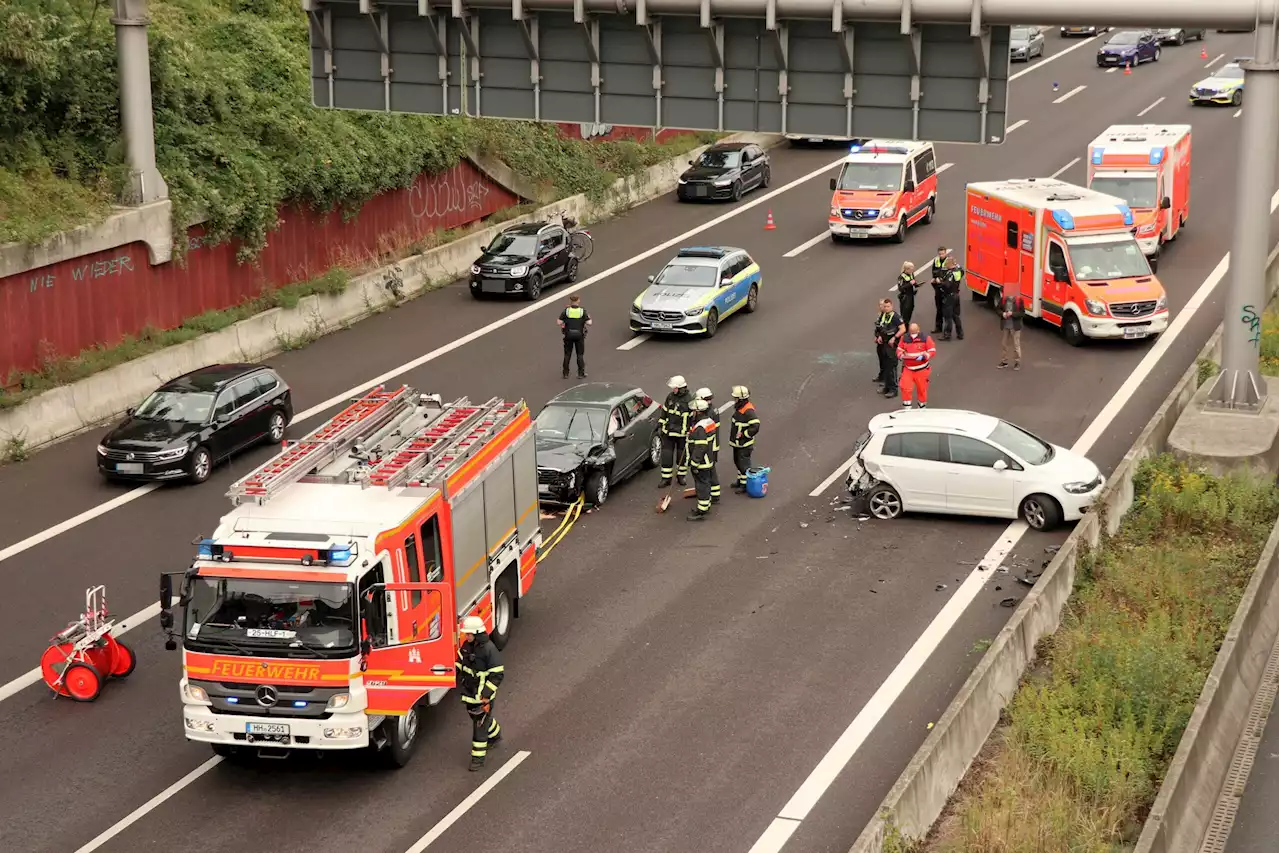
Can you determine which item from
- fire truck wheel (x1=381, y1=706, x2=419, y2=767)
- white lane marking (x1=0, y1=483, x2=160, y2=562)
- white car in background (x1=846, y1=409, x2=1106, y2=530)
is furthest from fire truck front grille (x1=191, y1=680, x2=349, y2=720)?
white car in background (x1=846, y1=409, x2=1106, y2=530)

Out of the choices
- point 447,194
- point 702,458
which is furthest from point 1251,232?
point 447,194

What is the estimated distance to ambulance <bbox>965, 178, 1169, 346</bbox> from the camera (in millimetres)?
31578

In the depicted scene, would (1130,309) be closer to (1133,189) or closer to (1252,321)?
(1133,189)

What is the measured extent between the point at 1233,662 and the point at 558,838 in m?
7.11

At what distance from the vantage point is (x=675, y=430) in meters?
24.6

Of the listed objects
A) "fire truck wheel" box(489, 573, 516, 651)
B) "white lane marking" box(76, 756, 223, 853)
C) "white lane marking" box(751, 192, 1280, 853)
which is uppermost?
"fire truck wheel" box(489, 573, 516, 651)

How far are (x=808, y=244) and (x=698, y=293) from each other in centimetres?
840

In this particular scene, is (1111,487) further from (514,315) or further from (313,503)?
(514,315)

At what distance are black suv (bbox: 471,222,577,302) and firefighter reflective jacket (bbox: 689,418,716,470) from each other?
1345cm

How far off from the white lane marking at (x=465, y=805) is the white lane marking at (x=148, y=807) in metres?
2.68

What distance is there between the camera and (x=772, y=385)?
3019 centimetres

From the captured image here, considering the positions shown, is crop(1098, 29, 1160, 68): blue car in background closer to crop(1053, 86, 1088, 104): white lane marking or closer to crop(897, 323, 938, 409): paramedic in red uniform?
crop(1053, 86, 1088, 104): white lane marking

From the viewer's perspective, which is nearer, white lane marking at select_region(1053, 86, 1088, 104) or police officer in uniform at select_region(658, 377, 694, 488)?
police officer in uniform at select_region(658, 377, 694, 488)

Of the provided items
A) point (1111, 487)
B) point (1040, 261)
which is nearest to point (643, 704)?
point (1111, 487)
